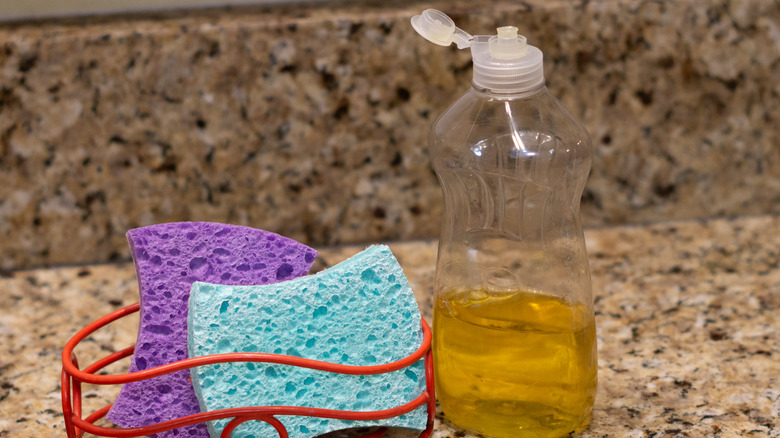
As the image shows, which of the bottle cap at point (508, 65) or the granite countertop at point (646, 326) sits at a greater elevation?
the bottle cap at point (508, 65)

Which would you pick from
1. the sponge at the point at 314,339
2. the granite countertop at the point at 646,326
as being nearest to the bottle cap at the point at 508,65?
the sponge at the point at 314,339

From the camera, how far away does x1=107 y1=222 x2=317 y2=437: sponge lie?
2.10 ft

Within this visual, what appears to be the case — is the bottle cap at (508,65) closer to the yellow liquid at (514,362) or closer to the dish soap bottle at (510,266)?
the dish soap bottle at (510,266)

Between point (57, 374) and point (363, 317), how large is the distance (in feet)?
1.20

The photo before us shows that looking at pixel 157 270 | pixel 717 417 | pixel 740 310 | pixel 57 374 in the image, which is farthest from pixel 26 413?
pixel 740 310

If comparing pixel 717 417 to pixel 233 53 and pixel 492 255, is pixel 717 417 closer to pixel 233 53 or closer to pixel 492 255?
pixel 492 255

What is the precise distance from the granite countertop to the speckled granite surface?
0.21ft

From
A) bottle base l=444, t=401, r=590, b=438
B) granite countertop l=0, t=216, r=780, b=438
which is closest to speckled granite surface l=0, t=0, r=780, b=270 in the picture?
granite countertop l=0, t=216, r=780, b=438

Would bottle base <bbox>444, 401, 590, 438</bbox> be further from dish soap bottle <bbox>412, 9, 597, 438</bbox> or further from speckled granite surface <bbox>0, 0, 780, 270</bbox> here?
speckled granite surface <bbox>0, 0, 780, 270</bbox>

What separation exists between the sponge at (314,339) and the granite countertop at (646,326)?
0.11 m

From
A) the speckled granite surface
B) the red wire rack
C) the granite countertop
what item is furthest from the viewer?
the speckled granite surface

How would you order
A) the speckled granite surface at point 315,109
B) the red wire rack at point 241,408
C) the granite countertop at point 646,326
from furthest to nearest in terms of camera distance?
the speckled granite surface at point 315,109, the granite countertop at point 646,326, the red wire rack at point 241,408

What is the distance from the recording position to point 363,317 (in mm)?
626

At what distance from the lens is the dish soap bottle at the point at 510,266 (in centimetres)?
66
